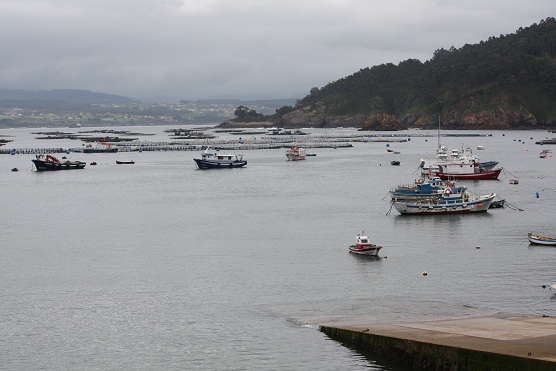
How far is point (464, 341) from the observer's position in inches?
1161

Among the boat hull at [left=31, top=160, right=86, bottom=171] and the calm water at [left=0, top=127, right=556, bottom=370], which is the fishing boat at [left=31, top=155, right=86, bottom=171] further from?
the calm water at [left=0, top=127, right=556, bottom=370]

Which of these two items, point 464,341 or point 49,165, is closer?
point 464,341

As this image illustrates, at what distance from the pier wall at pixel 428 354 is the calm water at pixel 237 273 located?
668 millimetres

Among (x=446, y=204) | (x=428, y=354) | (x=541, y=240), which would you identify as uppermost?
(x=446, y=204)

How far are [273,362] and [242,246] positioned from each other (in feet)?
79.6

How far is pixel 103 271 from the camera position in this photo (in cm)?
4812

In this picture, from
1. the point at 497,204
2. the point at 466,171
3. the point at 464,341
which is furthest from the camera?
the point at 466,171

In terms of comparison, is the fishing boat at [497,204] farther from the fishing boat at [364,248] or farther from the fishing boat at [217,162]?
the fishing boat at [217,162]

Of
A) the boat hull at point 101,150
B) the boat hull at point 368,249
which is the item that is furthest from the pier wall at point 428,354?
the boat hull at point 101,150

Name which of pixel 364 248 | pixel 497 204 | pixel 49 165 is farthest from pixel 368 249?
pixel 49 165

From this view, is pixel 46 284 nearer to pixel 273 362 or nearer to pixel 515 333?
pixel 273 362

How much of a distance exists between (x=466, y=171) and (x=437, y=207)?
33.9 metres

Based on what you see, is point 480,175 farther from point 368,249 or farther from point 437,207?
point 368,249

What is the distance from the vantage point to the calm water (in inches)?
1340
